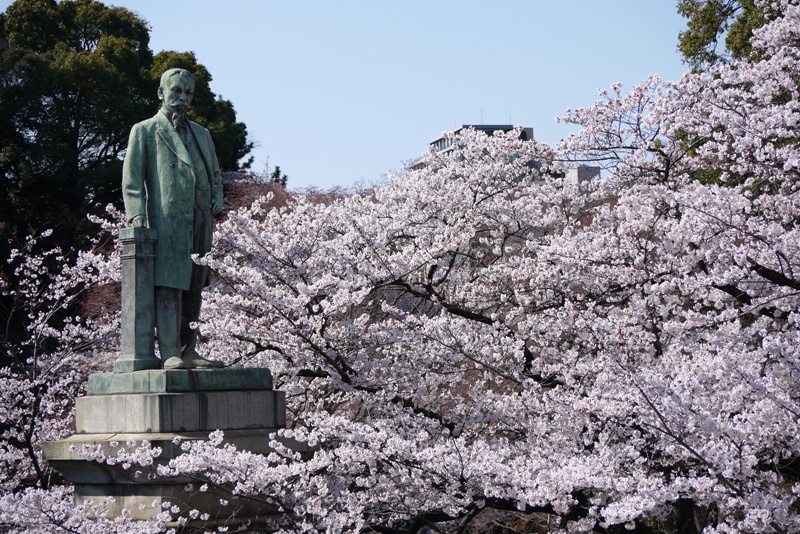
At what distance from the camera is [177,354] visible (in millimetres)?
6395

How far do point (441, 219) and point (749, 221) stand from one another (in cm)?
438

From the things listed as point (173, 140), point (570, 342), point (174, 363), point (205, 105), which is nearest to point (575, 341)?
point (570, 342)

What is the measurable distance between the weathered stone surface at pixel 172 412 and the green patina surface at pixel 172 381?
6 cm

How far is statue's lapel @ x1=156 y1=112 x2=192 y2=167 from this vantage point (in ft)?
21.7

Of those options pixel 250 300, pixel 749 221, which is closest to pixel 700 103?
pixel 749 221

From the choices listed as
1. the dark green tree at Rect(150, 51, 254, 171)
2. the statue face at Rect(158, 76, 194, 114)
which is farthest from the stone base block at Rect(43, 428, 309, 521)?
the dark green tree at Rect(150, 51, 254, 171)

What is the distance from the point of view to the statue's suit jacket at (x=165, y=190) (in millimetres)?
6445

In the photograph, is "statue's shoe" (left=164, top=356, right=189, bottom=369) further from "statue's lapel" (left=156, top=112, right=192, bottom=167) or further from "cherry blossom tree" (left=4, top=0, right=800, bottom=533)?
"statue's lapel" (left=156, top=112, right=192, bottom=167)

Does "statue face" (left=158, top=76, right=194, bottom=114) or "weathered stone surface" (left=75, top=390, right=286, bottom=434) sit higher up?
"statue face" (left=158, top=76, right=194, bottom=114)

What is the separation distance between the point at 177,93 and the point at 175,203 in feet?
2.67

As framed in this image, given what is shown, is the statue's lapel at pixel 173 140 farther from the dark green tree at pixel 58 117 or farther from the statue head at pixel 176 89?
the dark green tree at pixel 58 117

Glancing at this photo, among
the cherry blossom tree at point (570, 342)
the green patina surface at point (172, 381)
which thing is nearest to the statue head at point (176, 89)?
the cherry blossom tree at point (570, 342)

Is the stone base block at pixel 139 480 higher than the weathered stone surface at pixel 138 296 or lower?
lower

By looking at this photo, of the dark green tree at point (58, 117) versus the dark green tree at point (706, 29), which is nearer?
the dark green tree at point (706, 29)
